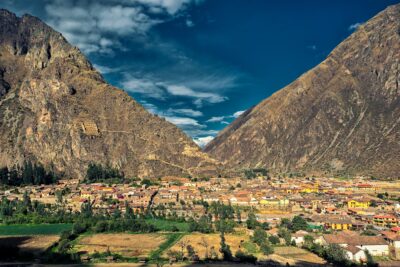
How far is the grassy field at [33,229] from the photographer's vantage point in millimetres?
78750

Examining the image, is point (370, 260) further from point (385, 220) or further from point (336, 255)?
point (385, 220)

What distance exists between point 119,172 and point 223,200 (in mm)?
67199

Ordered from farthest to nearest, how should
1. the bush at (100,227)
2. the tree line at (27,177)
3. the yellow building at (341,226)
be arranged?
the tree line at (27,177) < the bush at (100,227) < the yellow building at (341,226)

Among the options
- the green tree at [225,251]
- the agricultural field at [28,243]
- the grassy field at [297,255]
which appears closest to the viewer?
the grassy field at [297,255]

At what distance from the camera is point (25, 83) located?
18988 cm

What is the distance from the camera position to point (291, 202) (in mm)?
105812

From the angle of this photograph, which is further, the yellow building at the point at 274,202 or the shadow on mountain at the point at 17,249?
the yellow building at the point at 274,202

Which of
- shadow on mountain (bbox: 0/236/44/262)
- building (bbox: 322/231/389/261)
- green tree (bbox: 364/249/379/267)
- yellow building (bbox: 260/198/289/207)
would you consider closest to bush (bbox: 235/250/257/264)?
building (bbox: 322/231/389/261)

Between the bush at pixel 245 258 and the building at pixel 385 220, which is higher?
the building at pixel 385 220

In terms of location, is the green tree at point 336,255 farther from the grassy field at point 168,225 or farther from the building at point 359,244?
the grassy field at point 168,225

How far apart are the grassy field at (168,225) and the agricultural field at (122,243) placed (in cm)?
531

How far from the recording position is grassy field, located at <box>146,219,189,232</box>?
79.0m

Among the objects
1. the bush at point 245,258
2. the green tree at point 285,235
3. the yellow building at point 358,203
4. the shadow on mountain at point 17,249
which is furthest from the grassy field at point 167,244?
the yellow building at point 358,203

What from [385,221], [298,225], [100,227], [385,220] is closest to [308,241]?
[298,225]
